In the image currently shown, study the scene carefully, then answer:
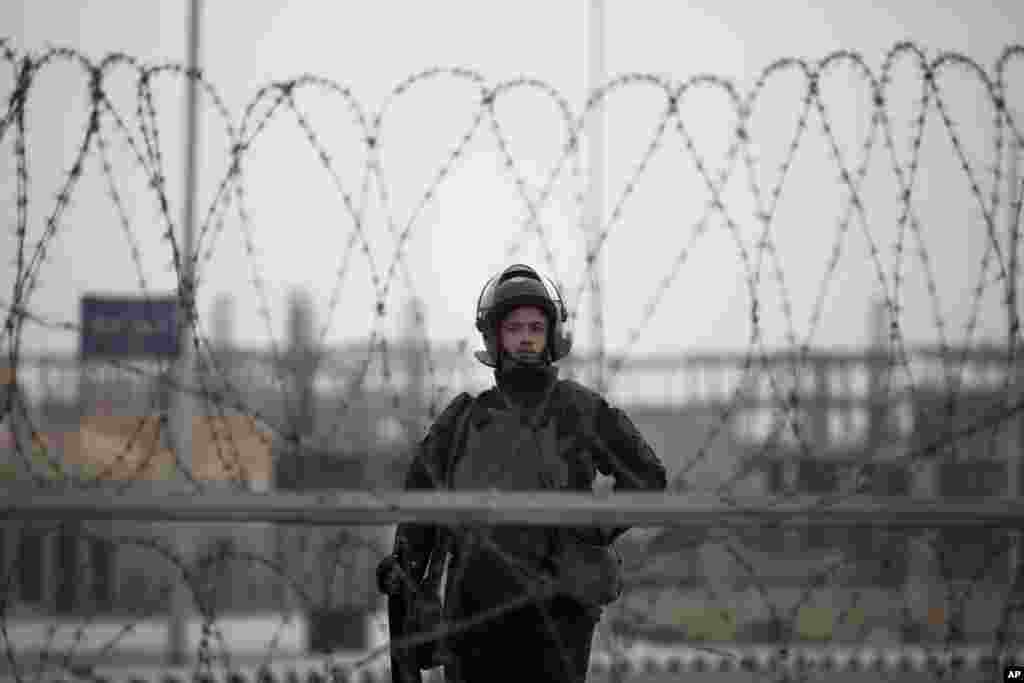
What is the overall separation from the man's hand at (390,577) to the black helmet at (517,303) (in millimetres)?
610

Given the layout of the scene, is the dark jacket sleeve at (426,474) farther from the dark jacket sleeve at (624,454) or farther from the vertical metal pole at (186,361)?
the vertical metal pole at (186,361)

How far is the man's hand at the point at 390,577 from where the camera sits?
4301 mm

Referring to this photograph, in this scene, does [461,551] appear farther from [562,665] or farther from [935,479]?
[935,479]

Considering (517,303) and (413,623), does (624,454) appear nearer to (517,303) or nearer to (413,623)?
Result: (517,303)

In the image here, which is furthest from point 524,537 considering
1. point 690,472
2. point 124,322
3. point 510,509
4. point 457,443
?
point 690,472

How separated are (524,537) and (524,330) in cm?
56

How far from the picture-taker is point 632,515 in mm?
3766

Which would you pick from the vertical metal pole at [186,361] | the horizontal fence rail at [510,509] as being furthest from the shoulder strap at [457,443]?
the vertical metal pole at [186,361]

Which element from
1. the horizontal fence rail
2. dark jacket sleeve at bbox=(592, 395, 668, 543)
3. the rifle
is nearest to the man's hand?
the rifle

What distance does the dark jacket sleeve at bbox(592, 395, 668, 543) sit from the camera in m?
4.43

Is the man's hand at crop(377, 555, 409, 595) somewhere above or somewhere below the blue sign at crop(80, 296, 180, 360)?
below

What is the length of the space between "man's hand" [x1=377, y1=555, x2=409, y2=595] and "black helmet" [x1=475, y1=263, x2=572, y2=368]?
610mm

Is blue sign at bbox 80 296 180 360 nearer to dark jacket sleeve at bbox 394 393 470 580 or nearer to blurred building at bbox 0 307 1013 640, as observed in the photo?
blurred building at bbox 0 307 1013 640

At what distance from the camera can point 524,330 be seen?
4441mm
